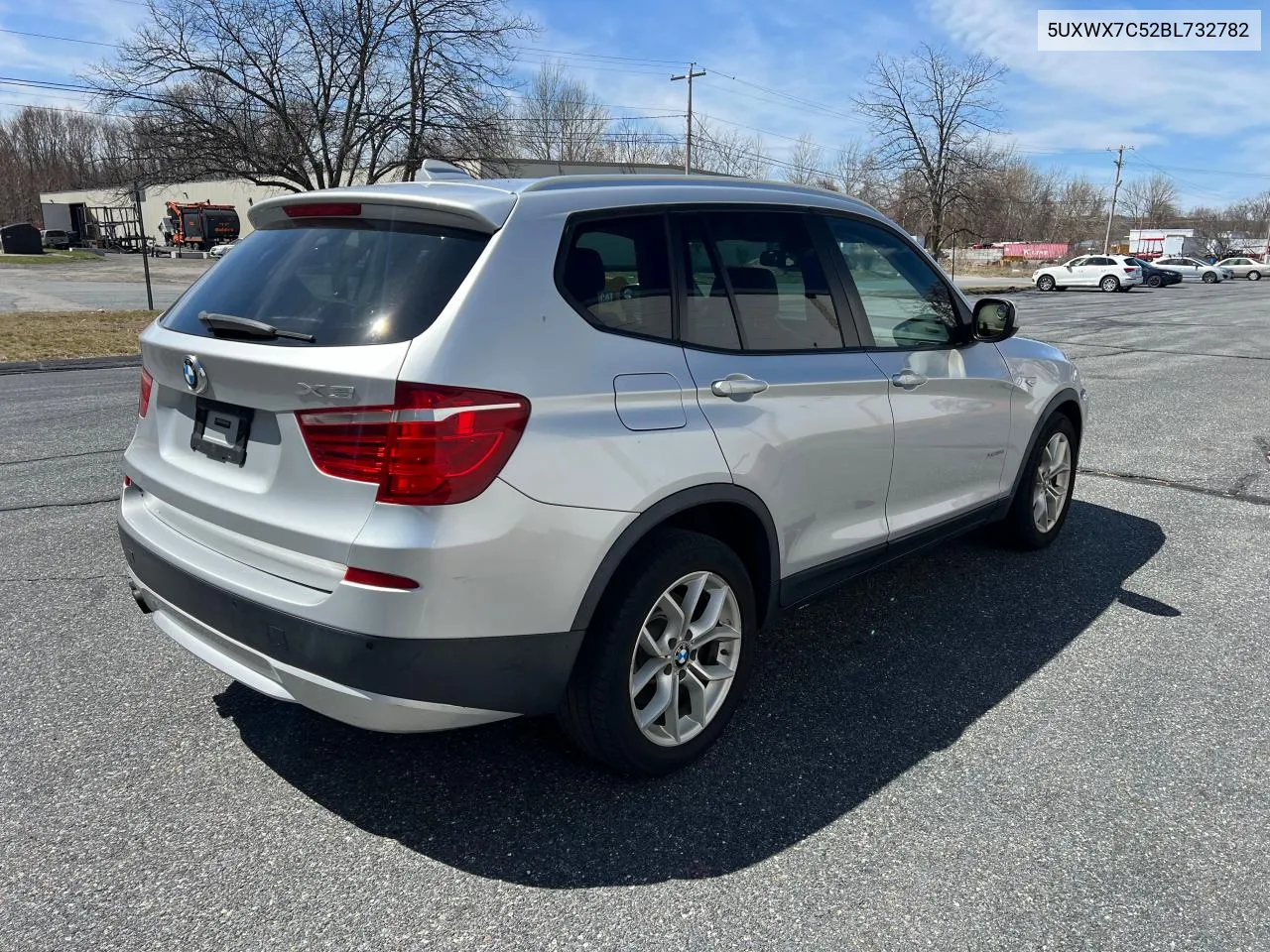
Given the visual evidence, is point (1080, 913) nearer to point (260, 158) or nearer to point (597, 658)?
point (597, 658)

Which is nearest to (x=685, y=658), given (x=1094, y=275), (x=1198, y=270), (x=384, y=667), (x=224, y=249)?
(x=384, y=667)

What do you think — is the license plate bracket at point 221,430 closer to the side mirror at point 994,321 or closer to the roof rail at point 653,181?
the roof rail at point 653,181

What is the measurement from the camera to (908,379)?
3578mm

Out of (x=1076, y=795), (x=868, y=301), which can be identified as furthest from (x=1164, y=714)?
(x=868, y=301)

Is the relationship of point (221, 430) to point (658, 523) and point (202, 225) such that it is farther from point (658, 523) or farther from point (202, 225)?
point (202, 225)

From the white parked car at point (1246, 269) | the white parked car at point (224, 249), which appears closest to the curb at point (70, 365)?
the white parked car at point (224, 249)

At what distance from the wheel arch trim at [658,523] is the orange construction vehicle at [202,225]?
6292 centimetres

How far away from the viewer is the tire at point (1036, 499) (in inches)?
184

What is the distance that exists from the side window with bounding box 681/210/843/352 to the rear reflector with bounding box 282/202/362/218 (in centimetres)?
103

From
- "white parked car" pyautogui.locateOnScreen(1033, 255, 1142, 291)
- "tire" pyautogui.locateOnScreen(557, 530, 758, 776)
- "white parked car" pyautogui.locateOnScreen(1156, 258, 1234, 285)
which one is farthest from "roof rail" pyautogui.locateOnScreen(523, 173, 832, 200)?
"white parked car" pyautogui.locateOnScreen(1156, 258, 1234, 285)

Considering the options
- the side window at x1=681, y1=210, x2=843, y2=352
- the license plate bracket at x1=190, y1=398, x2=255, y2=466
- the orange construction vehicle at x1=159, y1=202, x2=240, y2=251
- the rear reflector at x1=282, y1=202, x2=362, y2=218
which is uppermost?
the orange construction vehicle at x1=159, y1=202, x2=240, y2=251

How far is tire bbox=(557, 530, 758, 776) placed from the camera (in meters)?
2.59

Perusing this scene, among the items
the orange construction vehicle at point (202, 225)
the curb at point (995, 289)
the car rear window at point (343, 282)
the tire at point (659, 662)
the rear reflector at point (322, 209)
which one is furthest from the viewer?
the orange construction vehicle at point (202, 225)

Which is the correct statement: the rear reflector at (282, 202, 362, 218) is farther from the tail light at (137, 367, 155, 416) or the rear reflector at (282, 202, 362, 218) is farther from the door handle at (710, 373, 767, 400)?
the door handle at (710, 373, 767, 400)
